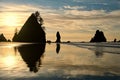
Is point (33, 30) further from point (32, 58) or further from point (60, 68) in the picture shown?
point (60, 68)

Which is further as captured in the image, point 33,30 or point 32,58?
point 33,30

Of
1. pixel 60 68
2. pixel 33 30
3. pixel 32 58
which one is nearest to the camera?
pixel 60 68

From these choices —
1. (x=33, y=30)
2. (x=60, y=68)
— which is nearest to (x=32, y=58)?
(x=60, y=68)

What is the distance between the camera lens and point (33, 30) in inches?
5620

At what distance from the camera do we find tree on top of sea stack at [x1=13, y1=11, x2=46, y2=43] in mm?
136750

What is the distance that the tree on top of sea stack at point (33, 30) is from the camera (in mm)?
136750

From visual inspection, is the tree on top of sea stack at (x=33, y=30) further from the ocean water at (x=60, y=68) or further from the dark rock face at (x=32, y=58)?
the ocean water at (x=60, y=68)

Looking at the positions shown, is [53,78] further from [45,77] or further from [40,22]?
[40,22]

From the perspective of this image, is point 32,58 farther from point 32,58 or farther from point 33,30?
point 33,30

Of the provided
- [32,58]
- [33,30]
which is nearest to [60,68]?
[32,58]

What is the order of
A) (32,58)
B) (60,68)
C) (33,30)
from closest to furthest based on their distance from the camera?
(60,68), (32,58), (33,30)

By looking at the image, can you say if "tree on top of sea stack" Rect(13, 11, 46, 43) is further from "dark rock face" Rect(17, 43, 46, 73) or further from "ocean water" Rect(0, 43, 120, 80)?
"ocean water" Rect(0, 43, 120, 80)

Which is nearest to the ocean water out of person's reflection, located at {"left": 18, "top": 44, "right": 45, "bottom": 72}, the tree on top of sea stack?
person's reflection, located at {"left": 18, "top": 44, "right": 45, "bottom": 72}

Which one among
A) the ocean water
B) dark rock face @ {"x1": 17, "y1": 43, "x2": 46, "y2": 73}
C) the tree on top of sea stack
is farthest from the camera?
the tree on top of sea stack
